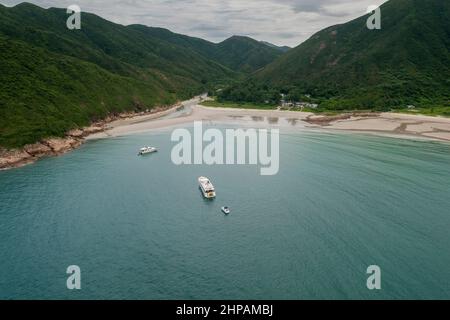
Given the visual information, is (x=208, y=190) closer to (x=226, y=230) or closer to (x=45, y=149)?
(x=226, y=230)

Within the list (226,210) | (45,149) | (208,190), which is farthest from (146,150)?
→ (226,210)

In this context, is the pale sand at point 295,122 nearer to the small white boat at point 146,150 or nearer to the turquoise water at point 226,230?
the small white boat at point 146,150

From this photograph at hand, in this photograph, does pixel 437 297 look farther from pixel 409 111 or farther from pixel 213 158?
pixel 409 111

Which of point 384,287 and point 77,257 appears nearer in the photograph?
point 384,287

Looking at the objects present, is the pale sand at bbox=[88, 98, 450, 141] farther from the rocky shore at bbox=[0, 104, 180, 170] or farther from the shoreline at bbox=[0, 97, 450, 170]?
the rocky shore at bbox=[0, 104, 180, 170]

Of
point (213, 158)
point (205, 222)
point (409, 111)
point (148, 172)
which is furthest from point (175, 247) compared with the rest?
point (409, 111)
